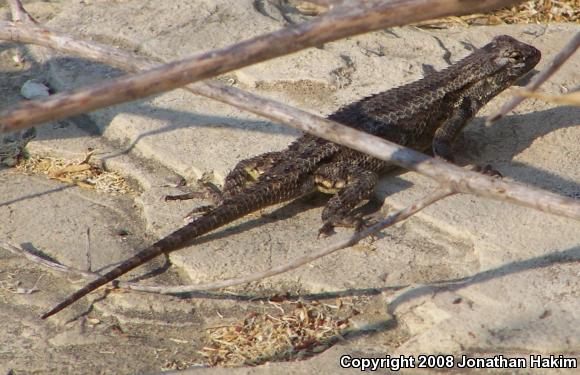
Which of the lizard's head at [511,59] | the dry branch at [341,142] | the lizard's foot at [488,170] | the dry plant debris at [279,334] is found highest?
the dry branch at [341,142]

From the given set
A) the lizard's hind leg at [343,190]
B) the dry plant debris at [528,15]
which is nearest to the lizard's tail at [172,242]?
the lizard's hind leg at [343,190]

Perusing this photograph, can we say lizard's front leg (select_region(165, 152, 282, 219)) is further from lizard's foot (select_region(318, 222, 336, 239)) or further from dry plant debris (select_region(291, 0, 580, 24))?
dry plant debris (select_region(291, 0, 580, 24))

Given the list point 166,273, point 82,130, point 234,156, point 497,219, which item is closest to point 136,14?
point 82,130

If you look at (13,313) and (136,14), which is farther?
(136,14)

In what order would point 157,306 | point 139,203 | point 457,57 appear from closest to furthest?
point 157,306 → point 139,203 → point 457,57

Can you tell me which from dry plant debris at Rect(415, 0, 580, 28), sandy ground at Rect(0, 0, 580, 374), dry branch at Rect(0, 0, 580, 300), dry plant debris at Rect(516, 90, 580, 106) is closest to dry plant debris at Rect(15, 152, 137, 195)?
sandy ground at Rect(0, 0, 580, 374)

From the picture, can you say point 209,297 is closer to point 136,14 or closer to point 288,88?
point 288,88

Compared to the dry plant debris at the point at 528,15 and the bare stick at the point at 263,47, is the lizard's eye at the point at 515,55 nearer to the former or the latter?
the dry plant debris at the point at 528,15

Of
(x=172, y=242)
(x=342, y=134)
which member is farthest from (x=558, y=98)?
(x=172, y=242)
